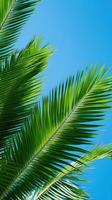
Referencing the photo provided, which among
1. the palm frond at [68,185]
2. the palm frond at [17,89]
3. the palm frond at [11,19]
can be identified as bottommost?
the palm frond at [68,185]

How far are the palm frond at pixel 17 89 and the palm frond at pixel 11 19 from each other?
0.13m

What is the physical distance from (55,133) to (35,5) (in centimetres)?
113

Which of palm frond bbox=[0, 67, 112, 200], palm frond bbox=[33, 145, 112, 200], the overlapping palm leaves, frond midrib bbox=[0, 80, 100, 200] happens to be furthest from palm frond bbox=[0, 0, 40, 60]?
palm frond bbox=[33, 145, 112, 200]

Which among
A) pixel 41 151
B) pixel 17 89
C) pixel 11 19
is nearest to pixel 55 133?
pixel 41 151

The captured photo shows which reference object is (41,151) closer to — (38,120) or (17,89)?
(38,120)

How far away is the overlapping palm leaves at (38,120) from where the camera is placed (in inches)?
130

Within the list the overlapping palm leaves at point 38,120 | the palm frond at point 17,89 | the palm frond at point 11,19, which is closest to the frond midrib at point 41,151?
the overlapping palm leaves at point 38,120

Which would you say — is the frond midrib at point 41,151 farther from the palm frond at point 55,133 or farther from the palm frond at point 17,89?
the palm frond at point 17,89

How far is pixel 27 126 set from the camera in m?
3.62

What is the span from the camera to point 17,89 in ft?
12.2

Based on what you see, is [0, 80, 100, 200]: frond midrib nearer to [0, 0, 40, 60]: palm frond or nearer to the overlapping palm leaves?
the overlapping palm leaves

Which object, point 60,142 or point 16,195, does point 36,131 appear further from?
point 16,195

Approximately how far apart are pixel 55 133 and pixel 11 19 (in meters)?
1.05

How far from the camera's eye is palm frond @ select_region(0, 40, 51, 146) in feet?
12.0
